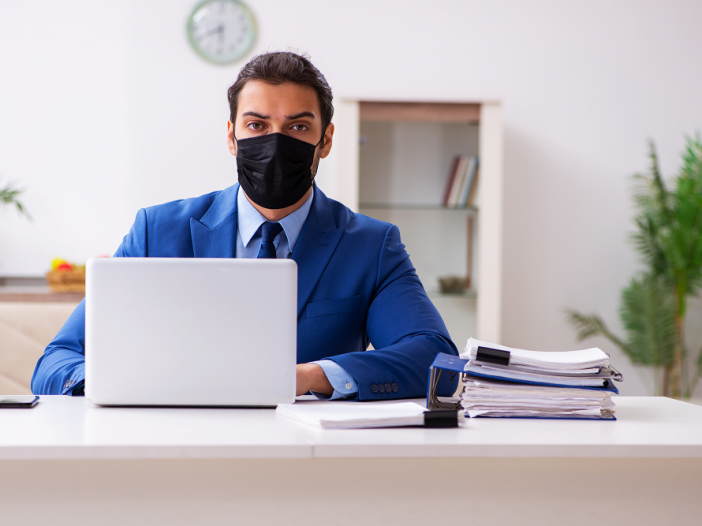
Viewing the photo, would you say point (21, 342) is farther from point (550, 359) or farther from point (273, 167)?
point (550, 359)

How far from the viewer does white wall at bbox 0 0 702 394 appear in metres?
3.46

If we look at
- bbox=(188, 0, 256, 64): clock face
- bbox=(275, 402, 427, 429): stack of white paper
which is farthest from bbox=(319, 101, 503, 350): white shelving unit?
bbox=(275, 402, 427, 429): stack of white paper

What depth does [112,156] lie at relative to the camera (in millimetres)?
3504

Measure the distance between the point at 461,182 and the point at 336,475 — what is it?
2633 mm

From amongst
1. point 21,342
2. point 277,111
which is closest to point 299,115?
point 277,111

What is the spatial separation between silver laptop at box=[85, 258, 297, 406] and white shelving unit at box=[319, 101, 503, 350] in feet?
7.42

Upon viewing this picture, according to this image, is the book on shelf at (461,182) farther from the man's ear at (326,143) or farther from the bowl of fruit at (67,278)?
the bowl of fruit at (67,278)

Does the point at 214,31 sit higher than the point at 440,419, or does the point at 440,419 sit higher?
the point at 214,31

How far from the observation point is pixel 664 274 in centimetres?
346

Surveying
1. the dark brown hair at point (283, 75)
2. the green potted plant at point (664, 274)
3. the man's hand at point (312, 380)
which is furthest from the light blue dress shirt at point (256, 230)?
the green potted plant at point (664, 274)

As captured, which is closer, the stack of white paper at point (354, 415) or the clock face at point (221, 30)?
the stack of white paper at point (354, 415)

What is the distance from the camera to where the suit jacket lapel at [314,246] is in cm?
157

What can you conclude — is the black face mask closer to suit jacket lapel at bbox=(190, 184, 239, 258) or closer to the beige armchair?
suit jacket lapel at bbox=(190, 184, 239, 258)

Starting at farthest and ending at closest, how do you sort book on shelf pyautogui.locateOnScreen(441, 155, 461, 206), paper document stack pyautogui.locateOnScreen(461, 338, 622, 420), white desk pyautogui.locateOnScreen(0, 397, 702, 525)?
book on shelf pyautogui.locateOnScreen(441, 155, 461, 206) < paper document stack pyautogui.locateOnScreen(461, 338, 622, 420) < white desk pyautogui.locateOnScreen(0, 397, 702, 525)
